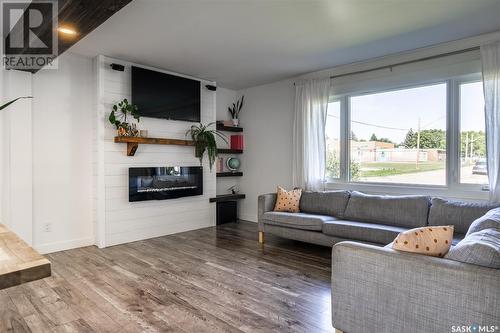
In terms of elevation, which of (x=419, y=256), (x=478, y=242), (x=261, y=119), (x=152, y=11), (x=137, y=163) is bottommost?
(x=419, y=256)

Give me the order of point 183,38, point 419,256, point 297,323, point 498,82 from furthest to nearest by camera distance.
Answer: point 183,38, point 498,82, point 297,323, point 419,256

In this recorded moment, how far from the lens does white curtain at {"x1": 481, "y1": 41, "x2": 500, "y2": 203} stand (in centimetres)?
315

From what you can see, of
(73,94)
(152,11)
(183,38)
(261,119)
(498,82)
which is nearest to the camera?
(152,11)

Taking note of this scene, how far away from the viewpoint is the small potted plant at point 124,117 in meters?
4.04

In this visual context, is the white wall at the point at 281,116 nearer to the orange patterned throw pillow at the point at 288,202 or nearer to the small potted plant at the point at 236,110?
the small potted plant at the point at 236,110

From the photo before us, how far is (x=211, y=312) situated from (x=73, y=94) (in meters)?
3.36

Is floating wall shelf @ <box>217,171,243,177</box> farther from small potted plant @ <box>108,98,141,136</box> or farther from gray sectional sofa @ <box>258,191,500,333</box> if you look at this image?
gray sectional sofa @ <box>258,191,500,333</box>

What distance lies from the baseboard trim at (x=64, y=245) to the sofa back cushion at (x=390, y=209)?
3483 mm

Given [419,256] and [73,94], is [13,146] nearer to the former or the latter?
[73,94]

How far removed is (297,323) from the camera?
217 cm

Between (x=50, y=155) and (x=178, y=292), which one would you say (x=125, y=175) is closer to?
(x=50, y=155)

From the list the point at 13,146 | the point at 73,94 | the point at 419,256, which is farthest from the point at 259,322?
the point at 73,94

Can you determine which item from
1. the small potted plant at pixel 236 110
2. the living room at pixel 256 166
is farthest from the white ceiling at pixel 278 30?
the small potted plant at pixel 236 110

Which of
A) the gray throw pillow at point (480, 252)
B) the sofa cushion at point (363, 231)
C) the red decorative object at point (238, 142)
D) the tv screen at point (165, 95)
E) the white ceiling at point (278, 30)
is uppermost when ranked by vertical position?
the white ceiling at point (278, 30)
